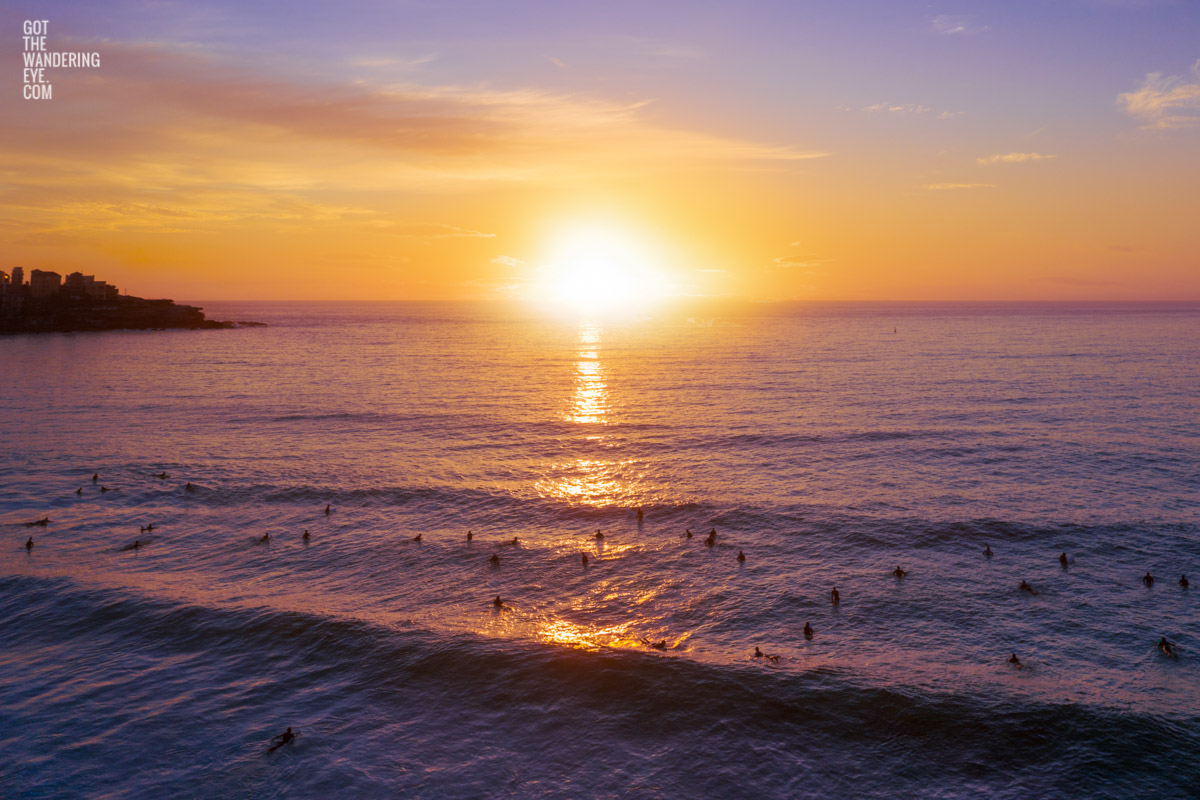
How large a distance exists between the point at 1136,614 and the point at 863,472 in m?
24.5

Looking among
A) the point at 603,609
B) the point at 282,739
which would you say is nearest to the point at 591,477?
the point at 603,609

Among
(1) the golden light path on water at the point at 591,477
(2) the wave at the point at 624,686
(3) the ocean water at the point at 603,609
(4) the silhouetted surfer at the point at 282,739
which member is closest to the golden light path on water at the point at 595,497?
(1) the golden light path on water at the point at 591,477

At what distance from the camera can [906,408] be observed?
3317 inches

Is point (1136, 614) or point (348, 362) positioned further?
point (348, 362)

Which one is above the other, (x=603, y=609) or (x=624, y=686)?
(x=603, y=609)

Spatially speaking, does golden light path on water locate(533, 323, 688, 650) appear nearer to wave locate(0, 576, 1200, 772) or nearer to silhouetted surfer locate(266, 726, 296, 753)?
wave locate(0, 576, 1200, 772)

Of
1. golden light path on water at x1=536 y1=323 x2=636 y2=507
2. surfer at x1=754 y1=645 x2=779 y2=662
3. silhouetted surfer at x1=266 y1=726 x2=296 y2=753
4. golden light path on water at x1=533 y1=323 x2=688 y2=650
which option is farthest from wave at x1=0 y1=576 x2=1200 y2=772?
golden light path on water at x1=536 y1=323 x2=636 y2=507

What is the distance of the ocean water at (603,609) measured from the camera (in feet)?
78.9

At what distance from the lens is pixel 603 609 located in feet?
114

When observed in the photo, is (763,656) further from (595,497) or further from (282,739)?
(595,497)

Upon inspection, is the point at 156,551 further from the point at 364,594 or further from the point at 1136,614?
the point at 1136,614

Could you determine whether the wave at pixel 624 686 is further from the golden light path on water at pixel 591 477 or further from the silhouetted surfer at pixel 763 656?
the golden light path on water at pixel 591 477

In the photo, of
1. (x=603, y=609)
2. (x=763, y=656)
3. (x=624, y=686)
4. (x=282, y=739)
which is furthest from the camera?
(x=603, y=609)

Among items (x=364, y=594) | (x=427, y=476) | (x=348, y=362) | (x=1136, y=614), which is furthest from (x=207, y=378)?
(x=1136, y=614)
